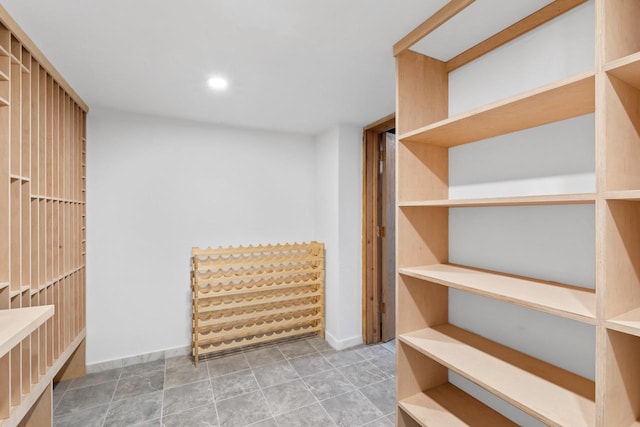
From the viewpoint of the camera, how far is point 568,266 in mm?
1191

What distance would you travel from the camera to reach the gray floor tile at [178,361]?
2.67 metres

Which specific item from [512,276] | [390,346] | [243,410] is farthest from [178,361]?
[512,276]

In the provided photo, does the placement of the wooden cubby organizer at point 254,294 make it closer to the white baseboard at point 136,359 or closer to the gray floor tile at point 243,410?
the white baseboard at point 136,359

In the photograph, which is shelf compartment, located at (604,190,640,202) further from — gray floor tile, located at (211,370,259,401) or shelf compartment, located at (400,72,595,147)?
gray floor tile, located at (211,370,259,401)

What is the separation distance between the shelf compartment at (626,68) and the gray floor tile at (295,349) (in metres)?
2.84

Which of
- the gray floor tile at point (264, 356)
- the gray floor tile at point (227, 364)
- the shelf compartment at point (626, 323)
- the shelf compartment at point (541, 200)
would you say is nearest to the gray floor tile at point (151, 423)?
the gray floor tile at point (227, 364)

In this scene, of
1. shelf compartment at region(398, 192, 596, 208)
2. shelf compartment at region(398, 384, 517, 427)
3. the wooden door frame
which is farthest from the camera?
the wooden door frame

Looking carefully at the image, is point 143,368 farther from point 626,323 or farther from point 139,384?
point 626,323

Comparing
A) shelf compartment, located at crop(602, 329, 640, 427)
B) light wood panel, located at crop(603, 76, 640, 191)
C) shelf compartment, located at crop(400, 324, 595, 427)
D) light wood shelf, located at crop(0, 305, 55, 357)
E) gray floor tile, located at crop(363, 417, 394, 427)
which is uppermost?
light wood panel, located at crop(603, 76, 640, 191)

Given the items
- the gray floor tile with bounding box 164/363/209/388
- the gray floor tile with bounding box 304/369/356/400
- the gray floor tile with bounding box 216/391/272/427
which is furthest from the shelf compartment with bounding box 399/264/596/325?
the gray floor tile with bounding box 164/363/209/388

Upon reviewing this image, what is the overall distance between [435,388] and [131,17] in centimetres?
239

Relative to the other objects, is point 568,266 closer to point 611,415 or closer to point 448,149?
point 611,415

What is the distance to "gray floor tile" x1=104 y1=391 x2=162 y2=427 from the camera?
1.97 metres

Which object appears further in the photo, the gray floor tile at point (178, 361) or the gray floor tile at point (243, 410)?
the gray floor tile at point (178, 361)
